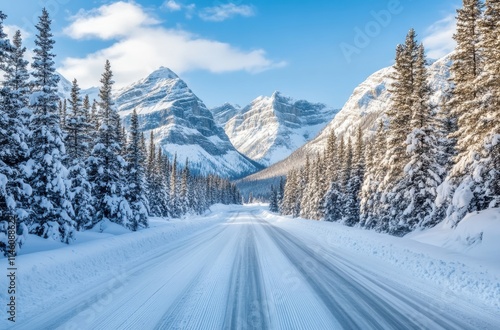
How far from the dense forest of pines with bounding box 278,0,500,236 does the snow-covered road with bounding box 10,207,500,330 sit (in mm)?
9298

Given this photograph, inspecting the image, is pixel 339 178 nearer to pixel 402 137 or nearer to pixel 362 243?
pixel 402 137

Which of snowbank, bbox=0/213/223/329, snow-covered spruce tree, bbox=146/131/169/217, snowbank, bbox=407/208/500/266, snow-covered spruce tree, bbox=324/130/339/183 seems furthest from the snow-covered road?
snow-covered spruce tree, bbox=146/131/169/217

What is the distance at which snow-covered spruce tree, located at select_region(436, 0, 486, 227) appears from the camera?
52.5 ft

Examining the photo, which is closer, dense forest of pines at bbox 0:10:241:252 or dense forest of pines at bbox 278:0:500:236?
dense forest of pines at bbox 0:10:241:252

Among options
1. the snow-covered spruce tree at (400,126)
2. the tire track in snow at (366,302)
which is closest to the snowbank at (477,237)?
the tire track in snow at (366,302)

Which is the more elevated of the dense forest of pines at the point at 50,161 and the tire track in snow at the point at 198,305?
the dense forest of pines at the point at 50,161

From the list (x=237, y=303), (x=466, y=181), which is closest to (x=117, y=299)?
(x=237, y=303)

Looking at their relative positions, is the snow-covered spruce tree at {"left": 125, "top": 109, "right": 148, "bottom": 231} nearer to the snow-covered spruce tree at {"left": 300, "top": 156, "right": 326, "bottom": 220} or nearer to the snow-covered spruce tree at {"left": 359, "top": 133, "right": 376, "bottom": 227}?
the snow-covered spruce tree at {"left": 359, "top": 133, "right": 376, "bottom": 227}

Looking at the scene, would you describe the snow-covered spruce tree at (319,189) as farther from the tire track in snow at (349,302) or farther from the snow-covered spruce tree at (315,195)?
the tire track in snow at (349,302)

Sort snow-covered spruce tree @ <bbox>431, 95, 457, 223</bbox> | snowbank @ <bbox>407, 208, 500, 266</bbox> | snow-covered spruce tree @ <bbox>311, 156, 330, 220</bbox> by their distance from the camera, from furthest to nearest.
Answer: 1. snow-covered spruce tree @ <bbox>311, 156, 330, 220</bbox>
2. snow-covered spruce tree @ <bbox>431, 95, 457, 223</bbox>
3. snowbank @ <bbox>407, 208, 500, 266</bbox>

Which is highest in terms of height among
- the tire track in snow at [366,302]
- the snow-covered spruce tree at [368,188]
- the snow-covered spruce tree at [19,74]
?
the snow-covered spruce tree at [19,74]

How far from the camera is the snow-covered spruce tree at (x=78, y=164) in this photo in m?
20.7

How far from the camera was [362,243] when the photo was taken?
14930 millimetres

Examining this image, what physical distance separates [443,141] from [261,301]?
2109cm
